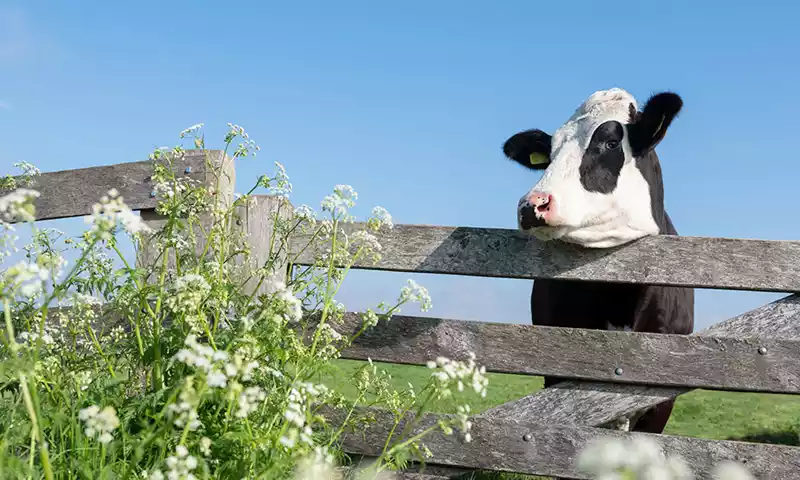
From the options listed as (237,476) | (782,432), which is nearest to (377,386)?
(237,476)

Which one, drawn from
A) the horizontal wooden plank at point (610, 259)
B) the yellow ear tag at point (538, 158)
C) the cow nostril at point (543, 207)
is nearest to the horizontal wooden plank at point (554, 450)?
the horizontal wooden plank at point (610, 259)

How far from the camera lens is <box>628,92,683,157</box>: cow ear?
4793 millimetres

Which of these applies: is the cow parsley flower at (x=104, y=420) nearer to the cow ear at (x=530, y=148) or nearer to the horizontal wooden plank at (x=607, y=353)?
the horizontal wooden plank at (x=607, y=353)

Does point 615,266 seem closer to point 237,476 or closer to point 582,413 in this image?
point 582,413

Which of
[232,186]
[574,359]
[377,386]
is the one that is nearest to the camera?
[377,386]

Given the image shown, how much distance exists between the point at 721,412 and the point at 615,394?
17.9 ft

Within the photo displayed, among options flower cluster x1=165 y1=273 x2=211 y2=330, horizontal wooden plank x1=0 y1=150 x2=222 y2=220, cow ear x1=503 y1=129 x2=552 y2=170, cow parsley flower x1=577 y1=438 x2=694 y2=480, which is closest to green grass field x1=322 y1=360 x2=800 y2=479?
cow ear x1=503 y1=129 x2=552 y2=170

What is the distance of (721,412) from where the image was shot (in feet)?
29.1

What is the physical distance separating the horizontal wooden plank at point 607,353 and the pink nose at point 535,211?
0.58 meters

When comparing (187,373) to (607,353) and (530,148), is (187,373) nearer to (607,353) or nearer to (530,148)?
(607,353)

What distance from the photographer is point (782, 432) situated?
8.39 meters

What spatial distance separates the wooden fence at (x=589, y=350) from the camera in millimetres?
4094

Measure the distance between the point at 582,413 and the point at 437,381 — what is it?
2070 mm

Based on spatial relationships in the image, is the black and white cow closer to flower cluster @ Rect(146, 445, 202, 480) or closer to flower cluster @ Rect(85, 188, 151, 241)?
flower cluster @ Rect(85, 188, 151, 241)
